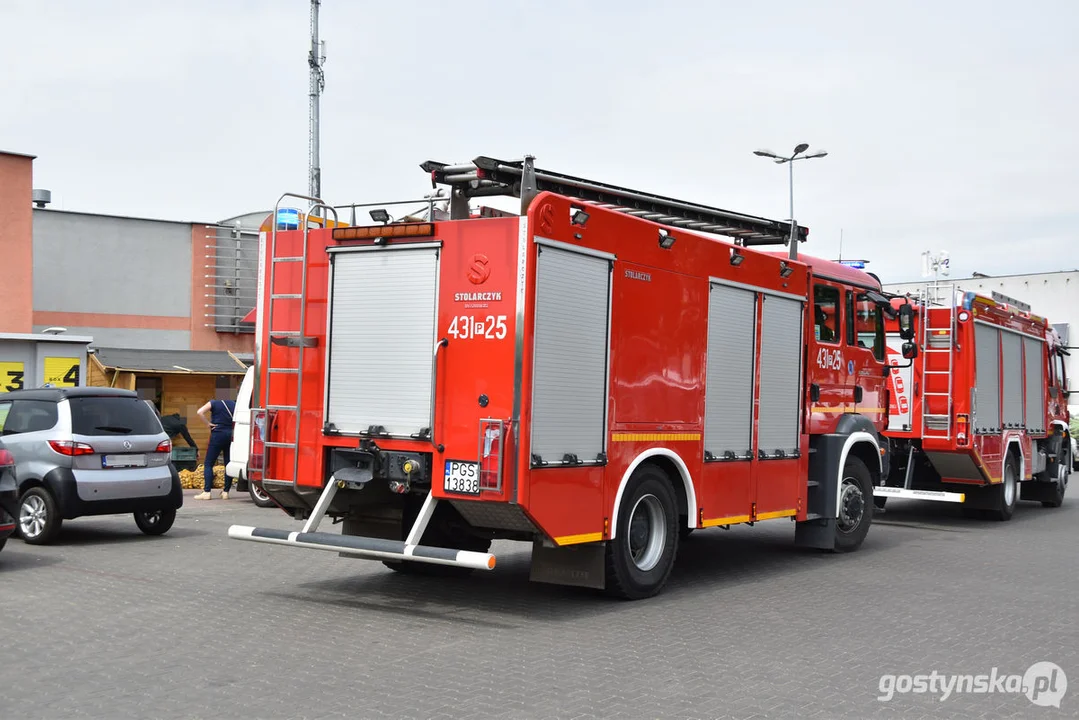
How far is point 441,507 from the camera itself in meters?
8.62

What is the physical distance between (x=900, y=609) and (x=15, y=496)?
26.0ft

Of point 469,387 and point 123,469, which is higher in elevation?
point 469,387

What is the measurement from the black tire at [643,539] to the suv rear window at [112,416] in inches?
246

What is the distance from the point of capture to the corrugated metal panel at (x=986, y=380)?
16.0 metres

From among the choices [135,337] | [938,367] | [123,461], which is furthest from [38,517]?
[135,337]

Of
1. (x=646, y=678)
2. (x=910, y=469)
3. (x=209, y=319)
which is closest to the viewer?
(x=646, y=678)

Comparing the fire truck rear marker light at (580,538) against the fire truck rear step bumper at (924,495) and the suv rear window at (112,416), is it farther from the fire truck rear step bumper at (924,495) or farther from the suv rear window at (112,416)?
the fire truck rear step bumper at (924,495)

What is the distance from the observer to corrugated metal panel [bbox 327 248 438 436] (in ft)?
27.8

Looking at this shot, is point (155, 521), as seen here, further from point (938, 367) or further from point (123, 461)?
point (938, 367)

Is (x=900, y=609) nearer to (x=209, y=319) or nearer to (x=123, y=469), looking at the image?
(x=123, y=469)

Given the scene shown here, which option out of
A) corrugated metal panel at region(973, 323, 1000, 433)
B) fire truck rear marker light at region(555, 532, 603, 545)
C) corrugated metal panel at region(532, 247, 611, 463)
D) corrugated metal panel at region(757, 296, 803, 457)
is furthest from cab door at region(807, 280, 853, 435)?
corrugated metal panel at region(973, 323, 1000, 433)

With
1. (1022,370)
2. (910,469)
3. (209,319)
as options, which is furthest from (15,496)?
(209,319)

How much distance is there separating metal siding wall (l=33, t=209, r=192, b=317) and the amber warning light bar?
68.7 feet

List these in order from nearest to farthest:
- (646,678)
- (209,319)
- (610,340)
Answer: (646,678), (610,340), (209,319)
